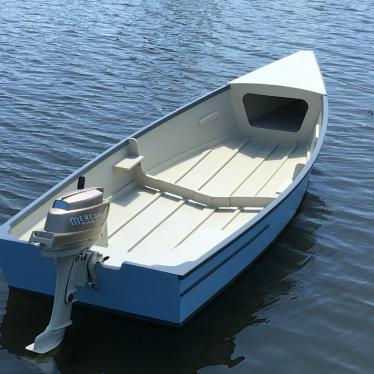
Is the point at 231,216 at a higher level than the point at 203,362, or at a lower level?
higher

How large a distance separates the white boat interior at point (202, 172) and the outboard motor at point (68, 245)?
0.82 ft

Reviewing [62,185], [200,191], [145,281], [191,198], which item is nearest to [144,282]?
[145,281]

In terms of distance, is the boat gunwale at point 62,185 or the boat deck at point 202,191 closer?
the boat gunwale at point 62,185

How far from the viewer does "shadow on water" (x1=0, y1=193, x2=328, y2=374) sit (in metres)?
5.77

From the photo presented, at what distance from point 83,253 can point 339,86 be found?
9613 mm

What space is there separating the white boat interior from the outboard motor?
0.82 ft

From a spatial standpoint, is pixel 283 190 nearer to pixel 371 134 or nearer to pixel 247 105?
pixel 247 105

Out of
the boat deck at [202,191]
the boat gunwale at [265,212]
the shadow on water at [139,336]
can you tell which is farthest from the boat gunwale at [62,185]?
the boat gunwale at [265,212]

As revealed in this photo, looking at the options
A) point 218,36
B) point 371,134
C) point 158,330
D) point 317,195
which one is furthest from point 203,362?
point 218,36

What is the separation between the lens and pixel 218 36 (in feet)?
56.8

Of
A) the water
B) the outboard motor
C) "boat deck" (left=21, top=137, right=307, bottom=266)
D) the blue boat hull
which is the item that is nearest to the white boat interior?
"boat deck" (left=21, top=137, right=307, bottom=266)

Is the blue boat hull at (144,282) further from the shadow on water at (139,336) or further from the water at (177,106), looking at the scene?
the water at (177,106)

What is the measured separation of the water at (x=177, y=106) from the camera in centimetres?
604

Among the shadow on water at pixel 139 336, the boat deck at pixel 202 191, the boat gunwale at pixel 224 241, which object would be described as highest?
the boat gunwale at pixel 224 241
